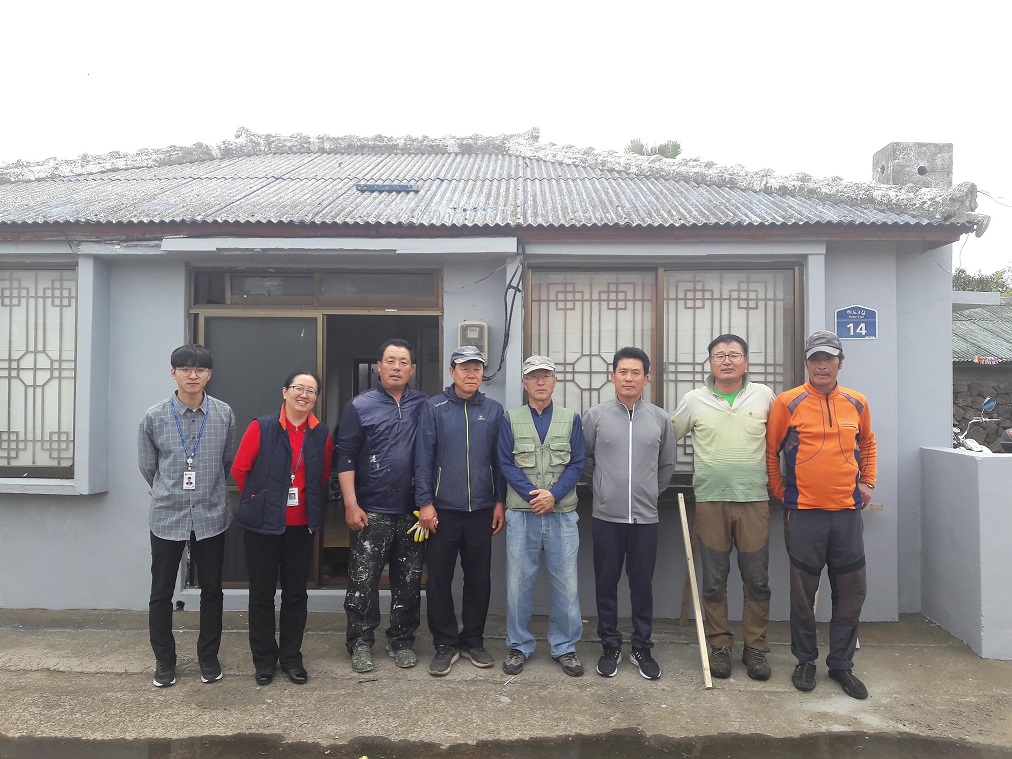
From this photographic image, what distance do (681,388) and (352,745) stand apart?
3223mm

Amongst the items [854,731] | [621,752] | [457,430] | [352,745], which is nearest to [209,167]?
[457,430]

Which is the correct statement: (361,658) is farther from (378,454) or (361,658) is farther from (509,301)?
(509,301)

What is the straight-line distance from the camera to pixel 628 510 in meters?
4.11

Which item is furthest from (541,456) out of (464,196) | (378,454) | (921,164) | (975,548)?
(921,164)

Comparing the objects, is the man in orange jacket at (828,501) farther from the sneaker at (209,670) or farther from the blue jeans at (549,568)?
the sneaker at (209,670)

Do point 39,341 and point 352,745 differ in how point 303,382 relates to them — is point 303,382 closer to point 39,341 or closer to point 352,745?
point 352,745

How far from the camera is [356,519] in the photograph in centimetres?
412

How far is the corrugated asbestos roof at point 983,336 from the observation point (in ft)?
53.0

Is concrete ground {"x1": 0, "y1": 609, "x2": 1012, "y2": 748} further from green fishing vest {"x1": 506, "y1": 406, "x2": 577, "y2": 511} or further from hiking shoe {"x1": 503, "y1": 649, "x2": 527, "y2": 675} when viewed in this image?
green fishing vest {"x1": 506, "y1": 406, "x2": 577, "y2": 511}

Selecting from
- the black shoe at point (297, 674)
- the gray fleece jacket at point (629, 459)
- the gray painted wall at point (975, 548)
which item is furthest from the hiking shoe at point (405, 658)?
the gray painted wall at point (975, 548)

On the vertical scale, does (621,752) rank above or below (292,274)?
below

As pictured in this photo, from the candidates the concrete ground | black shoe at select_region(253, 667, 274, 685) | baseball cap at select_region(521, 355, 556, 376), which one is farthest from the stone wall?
black shoe at select_region(253, 667, 274, 685)

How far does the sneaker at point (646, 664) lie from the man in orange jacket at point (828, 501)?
0.80 metres

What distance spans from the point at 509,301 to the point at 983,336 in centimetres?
1771
